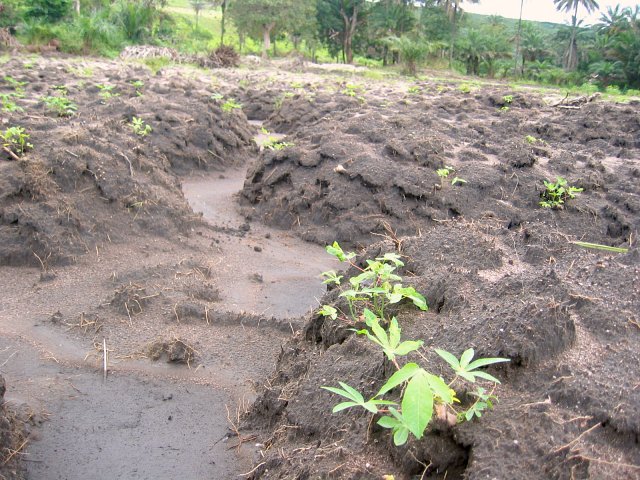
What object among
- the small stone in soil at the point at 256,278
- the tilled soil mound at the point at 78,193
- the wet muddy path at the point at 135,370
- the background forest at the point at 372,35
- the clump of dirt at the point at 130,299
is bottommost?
the wet muddy path at the point at 135,370

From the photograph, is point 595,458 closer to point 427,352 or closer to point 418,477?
point 418,477

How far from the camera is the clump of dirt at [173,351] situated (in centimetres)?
457

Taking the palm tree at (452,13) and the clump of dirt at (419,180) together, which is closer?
the clump of dirt at (419,180)

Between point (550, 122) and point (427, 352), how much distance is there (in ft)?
33.5

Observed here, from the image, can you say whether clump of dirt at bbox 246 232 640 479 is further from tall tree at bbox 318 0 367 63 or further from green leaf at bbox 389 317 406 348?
tall tree at bbox 318 0 367 63

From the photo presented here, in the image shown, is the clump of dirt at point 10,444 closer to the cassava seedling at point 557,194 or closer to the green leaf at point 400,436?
the green leaf at point 400,436

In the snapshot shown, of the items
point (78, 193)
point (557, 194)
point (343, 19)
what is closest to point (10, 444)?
point (78, 193)

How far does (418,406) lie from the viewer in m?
1.99

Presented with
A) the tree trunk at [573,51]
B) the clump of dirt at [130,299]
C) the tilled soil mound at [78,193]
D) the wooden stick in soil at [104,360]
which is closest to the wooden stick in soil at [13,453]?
the wooden stick in soil at [104,360]

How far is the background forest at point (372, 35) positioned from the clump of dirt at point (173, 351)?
2324 cm

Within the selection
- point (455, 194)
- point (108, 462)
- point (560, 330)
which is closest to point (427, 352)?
point (560, 330)

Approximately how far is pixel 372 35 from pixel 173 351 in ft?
135

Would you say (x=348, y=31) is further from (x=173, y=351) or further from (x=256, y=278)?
(x=173, y=351)

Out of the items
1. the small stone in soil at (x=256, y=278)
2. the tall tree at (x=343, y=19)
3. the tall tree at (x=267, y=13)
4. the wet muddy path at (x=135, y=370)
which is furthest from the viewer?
the tall tree at (x=343, y=19)
